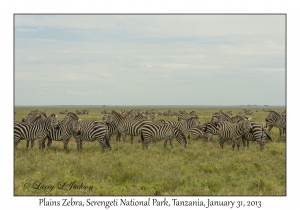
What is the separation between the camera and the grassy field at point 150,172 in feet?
32.1

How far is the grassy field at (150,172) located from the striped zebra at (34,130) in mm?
704

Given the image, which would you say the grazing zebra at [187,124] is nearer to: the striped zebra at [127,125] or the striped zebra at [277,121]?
the striped zebra at [127,125]

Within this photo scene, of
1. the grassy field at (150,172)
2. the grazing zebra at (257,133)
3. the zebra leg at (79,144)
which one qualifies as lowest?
the grassy field at (150,172)

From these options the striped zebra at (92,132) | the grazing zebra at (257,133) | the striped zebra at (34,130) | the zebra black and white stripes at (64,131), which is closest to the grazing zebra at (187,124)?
the grazing zebra at (257,133)

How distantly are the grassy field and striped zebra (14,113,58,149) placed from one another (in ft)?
2.31

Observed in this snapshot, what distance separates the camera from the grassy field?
385 inches

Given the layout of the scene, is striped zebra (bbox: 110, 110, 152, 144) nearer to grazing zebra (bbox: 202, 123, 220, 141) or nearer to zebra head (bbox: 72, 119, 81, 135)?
grazing zebra (bbox: 202, 123, 220, 141)

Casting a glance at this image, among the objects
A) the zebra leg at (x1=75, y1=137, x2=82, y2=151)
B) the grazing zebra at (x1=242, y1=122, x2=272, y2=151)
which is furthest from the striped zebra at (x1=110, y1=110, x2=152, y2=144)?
the grazing zebra at (x1=242, y1=122, x2=272, y2=151)

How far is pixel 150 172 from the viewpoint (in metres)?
11.6

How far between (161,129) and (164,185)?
6725mm

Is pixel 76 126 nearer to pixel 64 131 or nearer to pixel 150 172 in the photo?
pixel 64 131

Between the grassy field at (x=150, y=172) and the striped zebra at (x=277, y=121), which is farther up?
the striped zebra at (x=277, y=121)

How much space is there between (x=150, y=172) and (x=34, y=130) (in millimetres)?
7055
